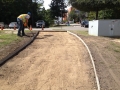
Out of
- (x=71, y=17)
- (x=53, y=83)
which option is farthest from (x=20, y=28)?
(x=71, y=17)

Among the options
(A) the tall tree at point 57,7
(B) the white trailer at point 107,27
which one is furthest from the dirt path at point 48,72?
(A) the tall tree at point 57,7

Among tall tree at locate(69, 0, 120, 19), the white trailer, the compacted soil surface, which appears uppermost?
tall tree at locate(69, 0, 120, 19)

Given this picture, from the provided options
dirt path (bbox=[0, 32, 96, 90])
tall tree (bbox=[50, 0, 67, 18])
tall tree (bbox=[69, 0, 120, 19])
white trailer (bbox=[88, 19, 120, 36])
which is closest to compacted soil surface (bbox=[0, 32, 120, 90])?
dirt path (bbox=[0, 32, 96, 90])

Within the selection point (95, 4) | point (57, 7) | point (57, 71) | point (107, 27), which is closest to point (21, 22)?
point (107, 27)

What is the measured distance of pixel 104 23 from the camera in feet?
69.6

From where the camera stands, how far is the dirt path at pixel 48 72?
22.4 feet

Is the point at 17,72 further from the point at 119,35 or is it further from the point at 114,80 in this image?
the point at 119,35

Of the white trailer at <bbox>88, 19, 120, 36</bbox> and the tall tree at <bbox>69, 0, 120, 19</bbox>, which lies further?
the tall tree at <bbox>69, 0, 120, 19</bbox>

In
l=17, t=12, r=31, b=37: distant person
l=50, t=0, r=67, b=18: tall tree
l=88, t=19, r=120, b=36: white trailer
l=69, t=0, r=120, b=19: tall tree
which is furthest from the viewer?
l=50, t=0, r=67, b=18: tall tree

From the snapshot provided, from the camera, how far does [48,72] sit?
8.05 meters

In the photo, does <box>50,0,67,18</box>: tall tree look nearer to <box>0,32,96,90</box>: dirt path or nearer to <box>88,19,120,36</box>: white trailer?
<box>88,19,120,36</box>: white trailer

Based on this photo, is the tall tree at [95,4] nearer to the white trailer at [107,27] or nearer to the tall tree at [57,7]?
the white trailer at [107,27]

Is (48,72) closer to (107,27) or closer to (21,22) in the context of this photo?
(21,22)

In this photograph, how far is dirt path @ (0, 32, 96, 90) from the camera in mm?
6832
